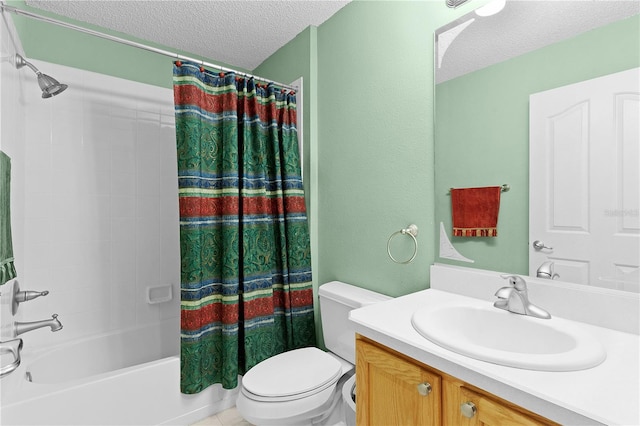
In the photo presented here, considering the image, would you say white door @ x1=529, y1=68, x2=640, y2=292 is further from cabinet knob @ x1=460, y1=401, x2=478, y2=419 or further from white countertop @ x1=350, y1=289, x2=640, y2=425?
cabinet knob @ x1=460, y1=401, x2=478, y2=419

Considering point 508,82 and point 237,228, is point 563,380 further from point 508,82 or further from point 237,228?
point 237,228

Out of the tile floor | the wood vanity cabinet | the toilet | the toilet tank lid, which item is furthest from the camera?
the tile floor

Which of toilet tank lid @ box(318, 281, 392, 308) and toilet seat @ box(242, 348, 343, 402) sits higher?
toilet tank lid @ box(318, 281, 392, 308)

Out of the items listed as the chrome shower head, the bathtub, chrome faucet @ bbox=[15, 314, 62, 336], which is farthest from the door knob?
the chrome shower head

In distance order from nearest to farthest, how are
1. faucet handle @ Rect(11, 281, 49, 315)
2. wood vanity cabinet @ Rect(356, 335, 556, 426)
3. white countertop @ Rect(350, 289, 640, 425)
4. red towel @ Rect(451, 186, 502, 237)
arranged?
white countertop @ Rect(350, 289, 640, 425) < wood vanity cabinet @ Rect(356, 335, 556, 426) < red towel @ Rect(451, 186, 502, 237) < faucet handle @ Rect(11, 281, 49, 315)

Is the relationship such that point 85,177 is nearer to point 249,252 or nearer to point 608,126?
point 249,252

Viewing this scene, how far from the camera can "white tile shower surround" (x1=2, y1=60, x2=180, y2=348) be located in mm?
1923

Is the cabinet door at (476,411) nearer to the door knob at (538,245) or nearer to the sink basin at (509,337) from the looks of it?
the sink basin at (509,337)

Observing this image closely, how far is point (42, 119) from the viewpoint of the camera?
1.95 metres

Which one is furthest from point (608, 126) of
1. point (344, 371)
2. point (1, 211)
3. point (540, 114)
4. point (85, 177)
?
point (85, 177)

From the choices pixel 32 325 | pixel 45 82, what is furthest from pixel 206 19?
pixel 32 325

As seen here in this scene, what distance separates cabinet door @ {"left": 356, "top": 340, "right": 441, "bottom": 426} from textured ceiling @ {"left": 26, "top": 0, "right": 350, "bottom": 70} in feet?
6.19

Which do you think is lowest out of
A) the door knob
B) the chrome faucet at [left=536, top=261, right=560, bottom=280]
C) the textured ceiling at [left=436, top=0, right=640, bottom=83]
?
the chrome faucet at [left=536, top=261, right=560, bottom=280]

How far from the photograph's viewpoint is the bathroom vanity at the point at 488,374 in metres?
0.64
